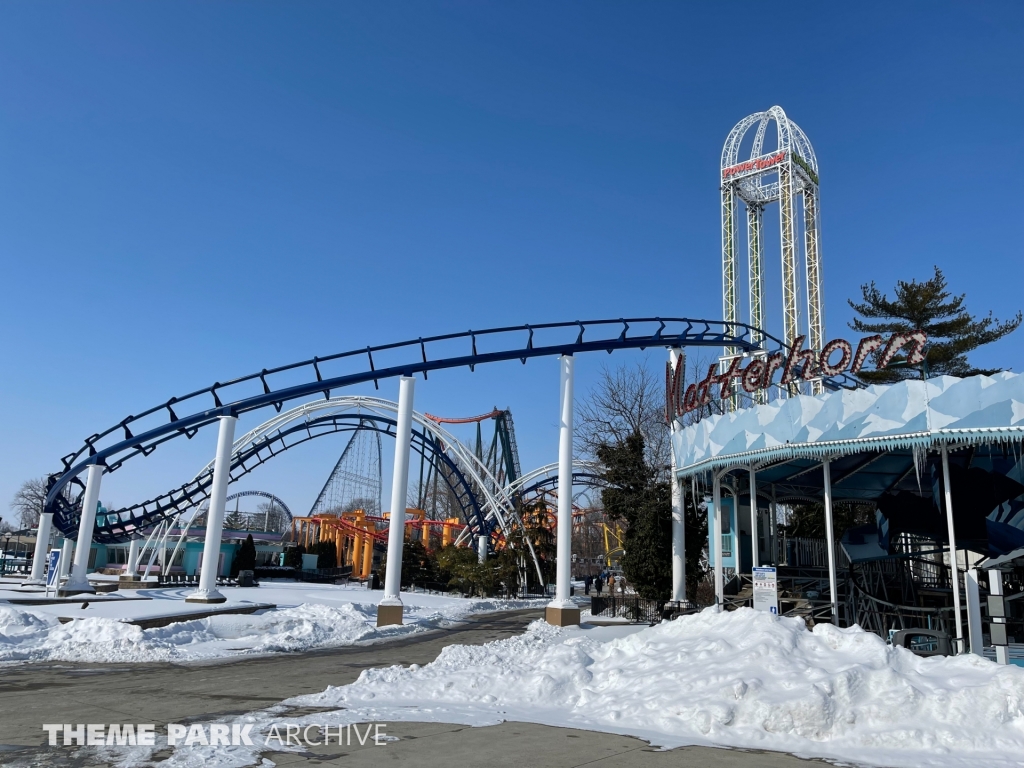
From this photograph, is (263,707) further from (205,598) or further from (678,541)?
(678,541)

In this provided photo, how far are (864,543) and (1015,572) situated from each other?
535 cm

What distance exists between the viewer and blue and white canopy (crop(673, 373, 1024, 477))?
42.2ft

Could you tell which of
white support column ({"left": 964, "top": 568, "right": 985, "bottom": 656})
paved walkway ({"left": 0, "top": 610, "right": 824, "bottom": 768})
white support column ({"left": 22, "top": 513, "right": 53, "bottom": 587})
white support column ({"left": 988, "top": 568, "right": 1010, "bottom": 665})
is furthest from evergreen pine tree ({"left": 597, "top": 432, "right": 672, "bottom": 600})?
white support column ({"left": 22, "top": 513, "right": 53, "bottom": 587})

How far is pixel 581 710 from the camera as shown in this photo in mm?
9117

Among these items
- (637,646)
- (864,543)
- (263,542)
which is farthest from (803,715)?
(263,542)

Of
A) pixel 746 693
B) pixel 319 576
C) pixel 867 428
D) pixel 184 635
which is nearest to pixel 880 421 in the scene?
pixel 867 428

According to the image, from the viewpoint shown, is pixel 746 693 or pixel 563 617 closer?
pixel 746 693

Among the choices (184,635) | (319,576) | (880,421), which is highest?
(880,421)

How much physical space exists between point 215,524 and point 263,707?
14736 millimetres

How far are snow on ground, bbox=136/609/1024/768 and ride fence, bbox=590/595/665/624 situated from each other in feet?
36.8

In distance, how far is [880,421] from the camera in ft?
45.9

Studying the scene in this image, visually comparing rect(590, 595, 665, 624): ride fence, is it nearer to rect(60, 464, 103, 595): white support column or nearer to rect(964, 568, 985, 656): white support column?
rect(964, 568, 985, 656): white support column

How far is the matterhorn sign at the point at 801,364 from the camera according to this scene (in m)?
15.5

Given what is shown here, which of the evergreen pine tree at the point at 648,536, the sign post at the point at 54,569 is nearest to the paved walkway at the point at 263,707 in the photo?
the evergreen pine tree at the point at 648,536
